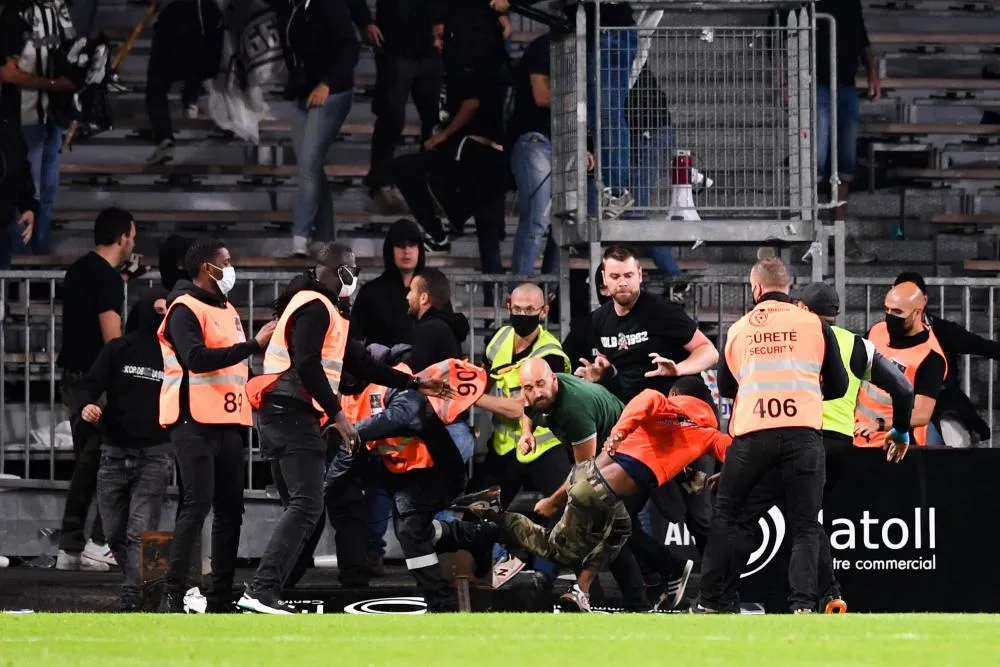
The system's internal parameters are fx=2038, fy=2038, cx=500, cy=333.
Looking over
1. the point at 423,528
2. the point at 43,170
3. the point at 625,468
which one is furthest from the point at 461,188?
the point at 625,468

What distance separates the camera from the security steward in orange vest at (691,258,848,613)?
9930 mm

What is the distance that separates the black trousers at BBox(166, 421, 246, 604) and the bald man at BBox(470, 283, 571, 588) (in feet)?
5.07

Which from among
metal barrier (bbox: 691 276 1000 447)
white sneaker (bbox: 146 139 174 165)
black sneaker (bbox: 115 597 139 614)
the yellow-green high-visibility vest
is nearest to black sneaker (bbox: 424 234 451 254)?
metal barrier (bbox: 691 276 1000 447)

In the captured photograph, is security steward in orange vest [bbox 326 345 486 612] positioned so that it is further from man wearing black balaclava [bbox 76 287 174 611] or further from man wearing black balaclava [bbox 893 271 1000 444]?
man wearing black balaclava [bbox 893 271 1000 444]

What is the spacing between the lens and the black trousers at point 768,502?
389 inches

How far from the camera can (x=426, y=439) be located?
11.4 meters

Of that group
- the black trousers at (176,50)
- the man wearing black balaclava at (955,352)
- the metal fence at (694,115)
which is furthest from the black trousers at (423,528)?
the black trousers at (176,50)

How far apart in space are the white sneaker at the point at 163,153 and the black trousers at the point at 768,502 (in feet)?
27.3

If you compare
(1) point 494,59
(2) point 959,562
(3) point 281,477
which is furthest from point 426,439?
(1) point 494,59

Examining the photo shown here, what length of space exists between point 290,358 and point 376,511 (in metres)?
2.38

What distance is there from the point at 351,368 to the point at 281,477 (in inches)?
33.6

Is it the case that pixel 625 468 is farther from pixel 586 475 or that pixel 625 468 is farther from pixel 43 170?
pixel 43 170

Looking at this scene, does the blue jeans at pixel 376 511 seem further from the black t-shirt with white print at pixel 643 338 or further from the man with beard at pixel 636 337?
the black t-shirt with white print at pixel 643 338

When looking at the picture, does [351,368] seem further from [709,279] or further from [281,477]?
[709,279]
